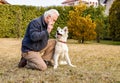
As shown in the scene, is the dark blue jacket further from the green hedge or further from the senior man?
the green hedge

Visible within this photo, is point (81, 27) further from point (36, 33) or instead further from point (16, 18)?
point (36, 33)

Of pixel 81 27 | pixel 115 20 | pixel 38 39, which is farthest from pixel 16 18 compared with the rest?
pixel 38 39

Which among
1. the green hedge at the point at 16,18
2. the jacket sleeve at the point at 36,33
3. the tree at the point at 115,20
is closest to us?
the jacket sleeve at the point at 36,33

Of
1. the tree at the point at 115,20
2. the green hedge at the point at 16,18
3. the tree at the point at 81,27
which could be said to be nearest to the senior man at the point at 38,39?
the tree at the point at 81,27

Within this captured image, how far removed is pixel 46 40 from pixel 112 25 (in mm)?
14909

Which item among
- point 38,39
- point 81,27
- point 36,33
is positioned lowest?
point 81,27

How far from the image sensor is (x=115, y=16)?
871 inches

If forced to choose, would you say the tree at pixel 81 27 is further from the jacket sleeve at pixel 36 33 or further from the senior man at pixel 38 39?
the jacket sleeve at pixel 36 33

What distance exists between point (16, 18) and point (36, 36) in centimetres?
1818

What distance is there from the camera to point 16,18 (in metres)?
25.6

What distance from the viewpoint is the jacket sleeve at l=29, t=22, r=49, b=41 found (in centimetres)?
766

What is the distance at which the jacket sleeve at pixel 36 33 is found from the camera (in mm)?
7664

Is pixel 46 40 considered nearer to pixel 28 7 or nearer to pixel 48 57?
pixel 48 57

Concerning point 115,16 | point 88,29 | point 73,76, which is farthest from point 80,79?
point 115,16
